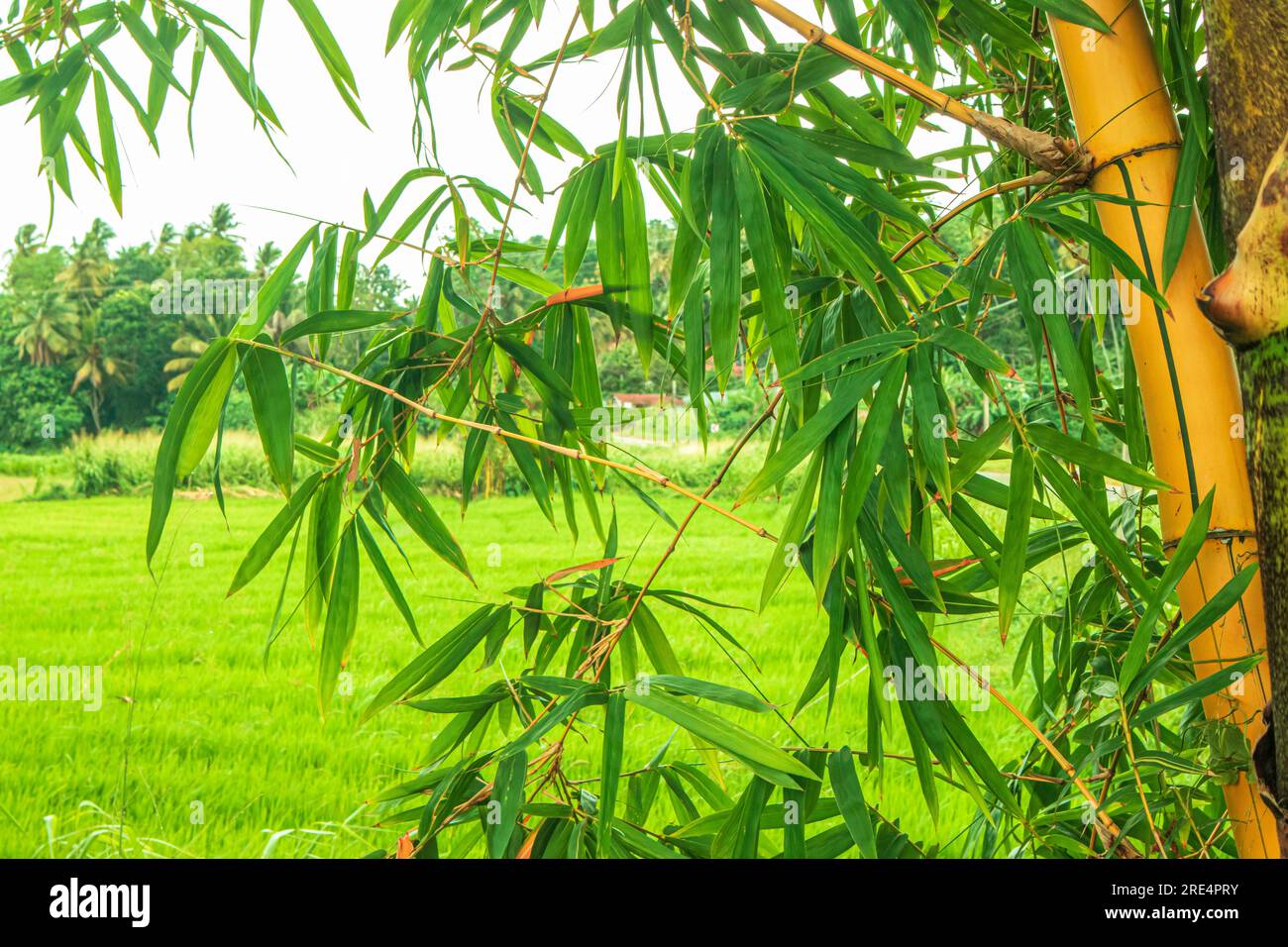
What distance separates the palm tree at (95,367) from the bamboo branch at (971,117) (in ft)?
13.8

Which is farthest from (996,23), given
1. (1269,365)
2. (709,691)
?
(709,691)

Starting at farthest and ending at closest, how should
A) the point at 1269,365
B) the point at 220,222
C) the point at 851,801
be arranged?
the point at 220,222
the point at 851,801
the point at 1269,365

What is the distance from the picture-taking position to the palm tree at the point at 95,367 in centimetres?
387

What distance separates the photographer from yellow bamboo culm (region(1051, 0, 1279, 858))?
48 cm

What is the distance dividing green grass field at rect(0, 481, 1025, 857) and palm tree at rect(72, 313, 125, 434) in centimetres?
A: 54

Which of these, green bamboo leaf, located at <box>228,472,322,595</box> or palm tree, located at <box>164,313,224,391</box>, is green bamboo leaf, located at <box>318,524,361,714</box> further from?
palm tree, located at <box>164,313,224,391</box>

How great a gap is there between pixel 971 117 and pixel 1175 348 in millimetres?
168

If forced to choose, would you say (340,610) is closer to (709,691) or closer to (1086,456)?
(709,691)

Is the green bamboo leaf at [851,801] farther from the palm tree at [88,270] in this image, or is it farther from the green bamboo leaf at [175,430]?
the palm tree at [88,270]

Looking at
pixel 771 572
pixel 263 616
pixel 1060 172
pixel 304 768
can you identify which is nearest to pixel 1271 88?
pixel 1060 172

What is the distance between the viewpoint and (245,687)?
232cm

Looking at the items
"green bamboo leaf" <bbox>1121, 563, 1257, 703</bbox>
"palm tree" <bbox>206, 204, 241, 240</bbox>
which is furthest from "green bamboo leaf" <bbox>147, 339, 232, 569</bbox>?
"palm tree" <bbox>206, 204, 241, 240</bbox>
